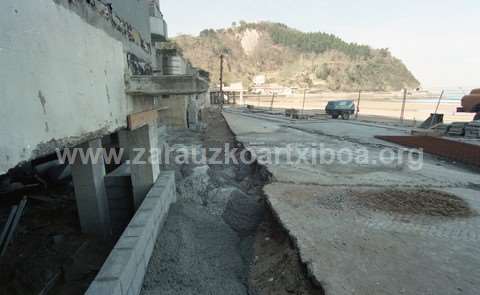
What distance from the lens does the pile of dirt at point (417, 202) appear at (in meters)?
4.36

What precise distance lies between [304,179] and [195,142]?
7122 mm

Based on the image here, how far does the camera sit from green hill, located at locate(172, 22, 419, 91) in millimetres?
87875

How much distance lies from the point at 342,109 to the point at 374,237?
72.1ft

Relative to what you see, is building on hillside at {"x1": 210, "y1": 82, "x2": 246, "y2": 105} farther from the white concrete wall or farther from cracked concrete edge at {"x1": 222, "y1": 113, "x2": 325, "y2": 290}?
the white concrete wall

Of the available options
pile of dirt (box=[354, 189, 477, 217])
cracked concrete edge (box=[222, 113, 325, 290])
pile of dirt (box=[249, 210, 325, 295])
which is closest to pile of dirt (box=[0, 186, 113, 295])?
pile of dirt (box=[249, 210, 325, 295])

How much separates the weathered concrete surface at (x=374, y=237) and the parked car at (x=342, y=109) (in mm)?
18141

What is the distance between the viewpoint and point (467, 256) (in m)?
3.14

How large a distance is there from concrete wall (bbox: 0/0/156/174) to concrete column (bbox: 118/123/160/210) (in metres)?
1.92

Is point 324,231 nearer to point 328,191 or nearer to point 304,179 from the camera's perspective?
point 328,191

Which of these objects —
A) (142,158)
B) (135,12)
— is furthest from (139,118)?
(135,12)

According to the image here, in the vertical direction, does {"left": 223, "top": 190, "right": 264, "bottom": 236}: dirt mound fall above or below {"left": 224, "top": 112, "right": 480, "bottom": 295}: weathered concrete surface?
below

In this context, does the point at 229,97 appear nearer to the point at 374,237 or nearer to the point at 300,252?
the point at 374,237

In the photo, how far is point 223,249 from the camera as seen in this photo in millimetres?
4246

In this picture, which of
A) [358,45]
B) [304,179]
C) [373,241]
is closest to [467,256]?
[373,241]
